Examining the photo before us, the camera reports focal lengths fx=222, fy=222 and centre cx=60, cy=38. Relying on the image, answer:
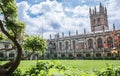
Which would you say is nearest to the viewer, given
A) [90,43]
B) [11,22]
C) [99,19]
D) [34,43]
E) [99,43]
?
[11,22]

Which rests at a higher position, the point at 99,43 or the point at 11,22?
the point at 99,43

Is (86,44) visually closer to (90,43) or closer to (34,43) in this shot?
(90,43)

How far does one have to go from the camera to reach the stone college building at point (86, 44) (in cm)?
6152

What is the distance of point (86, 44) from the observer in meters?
67.8

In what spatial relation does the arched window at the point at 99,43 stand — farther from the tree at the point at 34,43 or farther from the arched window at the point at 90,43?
the tree at the point at 34,43

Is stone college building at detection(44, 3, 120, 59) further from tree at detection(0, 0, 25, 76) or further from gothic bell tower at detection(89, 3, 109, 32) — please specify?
tree at detection(0, 0, 25, 76)

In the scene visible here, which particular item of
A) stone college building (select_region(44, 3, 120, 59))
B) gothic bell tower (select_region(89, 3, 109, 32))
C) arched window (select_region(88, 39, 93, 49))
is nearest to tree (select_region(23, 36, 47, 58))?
stone college building (select_region(44, 3, 120, 59))

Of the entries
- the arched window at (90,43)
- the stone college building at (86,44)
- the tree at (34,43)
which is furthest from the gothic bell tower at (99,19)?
the tree at (34,43)

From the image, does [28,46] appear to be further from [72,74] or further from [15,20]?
[72,74]

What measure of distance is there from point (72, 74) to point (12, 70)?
599 centimetres

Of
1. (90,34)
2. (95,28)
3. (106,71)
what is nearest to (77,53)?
(90,34)

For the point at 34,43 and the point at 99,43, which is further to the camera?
the point at 99,43

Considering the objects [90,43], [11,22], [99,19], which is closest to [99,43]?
[90,43]

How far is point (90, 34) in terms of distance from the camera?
66500 mm
